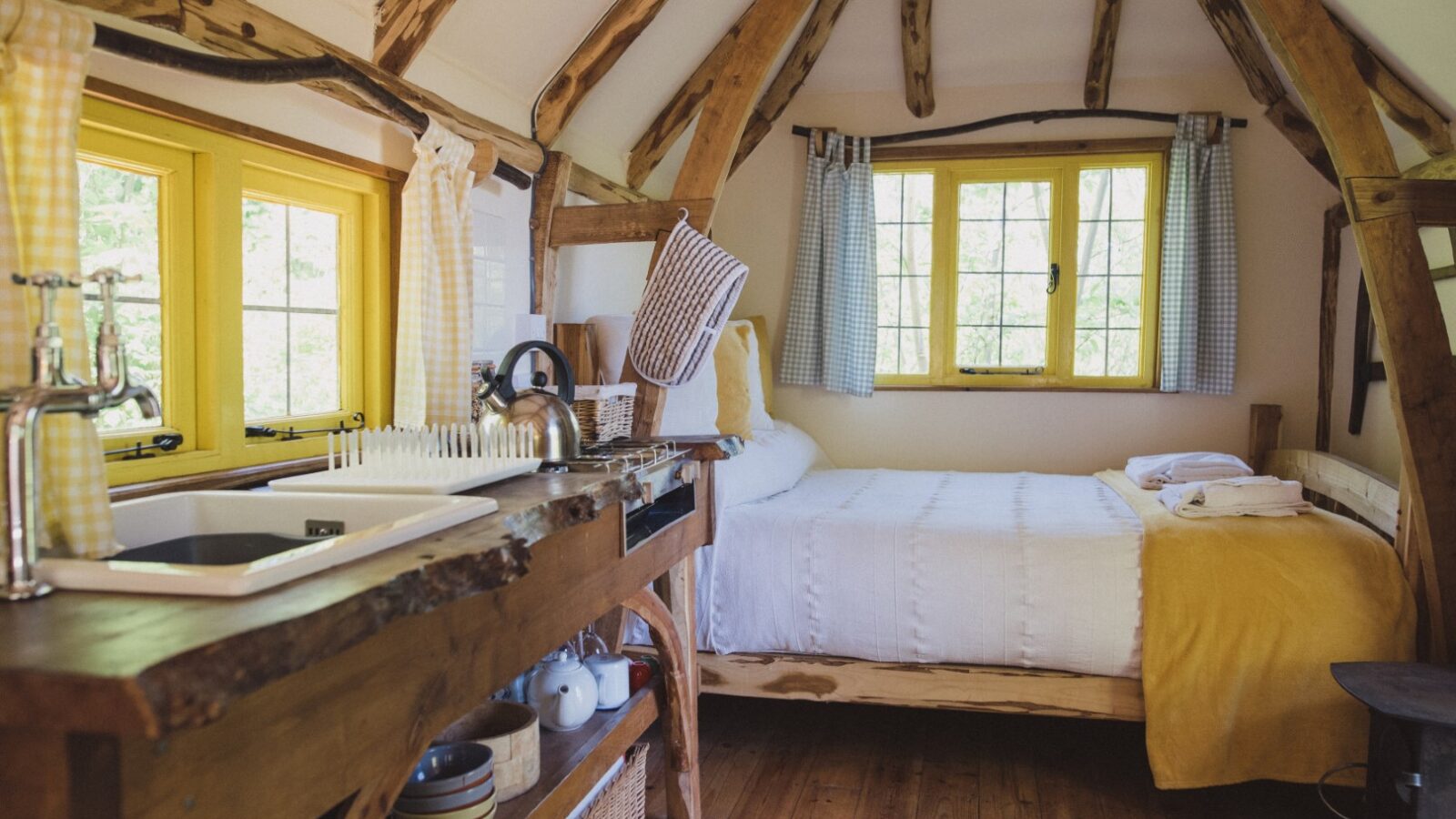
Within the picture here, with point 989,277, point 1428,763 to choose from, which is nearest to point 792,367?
point 989,277

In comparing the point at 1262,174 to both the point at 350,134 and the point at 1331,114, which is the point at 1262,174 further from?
the point at 350,134

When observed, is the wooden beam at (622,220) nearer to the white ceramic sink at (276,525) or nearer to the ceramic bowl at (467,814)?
the white ceramic sink at (276,525)

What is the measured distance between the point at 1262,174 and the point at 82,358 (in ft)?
15.2

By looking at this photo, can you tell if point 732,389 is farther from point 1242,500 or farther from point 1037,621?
point 1242,500

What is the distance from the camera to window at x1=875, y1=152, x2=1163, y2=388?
4.64m

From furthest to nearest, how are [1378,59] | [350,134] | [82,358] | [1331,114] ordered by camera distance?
1. [1378,59]
2. [1331,114]
3. [350,134]
4. [82,358]

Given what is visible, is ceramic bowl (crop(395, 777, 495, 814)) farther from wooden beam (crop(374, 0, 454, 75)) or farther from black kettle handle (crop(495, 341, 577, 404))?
wooden beam (crop(374, 0, 454, 75))

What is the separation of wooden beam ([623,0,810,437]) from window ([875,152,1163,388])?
172 centimetres

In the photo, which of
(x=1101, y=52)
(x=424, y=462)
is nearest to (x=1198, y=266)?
(x=1101, y=52)

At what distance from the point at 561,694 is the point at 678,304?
1.29 m

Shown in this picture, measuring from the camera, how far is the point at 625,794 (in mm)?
2205

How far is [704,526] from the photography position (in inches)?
100

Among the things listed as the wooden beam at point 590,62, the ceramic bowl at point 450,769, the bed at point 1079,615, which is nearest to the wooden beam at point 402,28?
the wooden beam at point 590,62

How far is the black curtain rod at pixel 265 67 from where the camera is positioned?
1.59 meters
